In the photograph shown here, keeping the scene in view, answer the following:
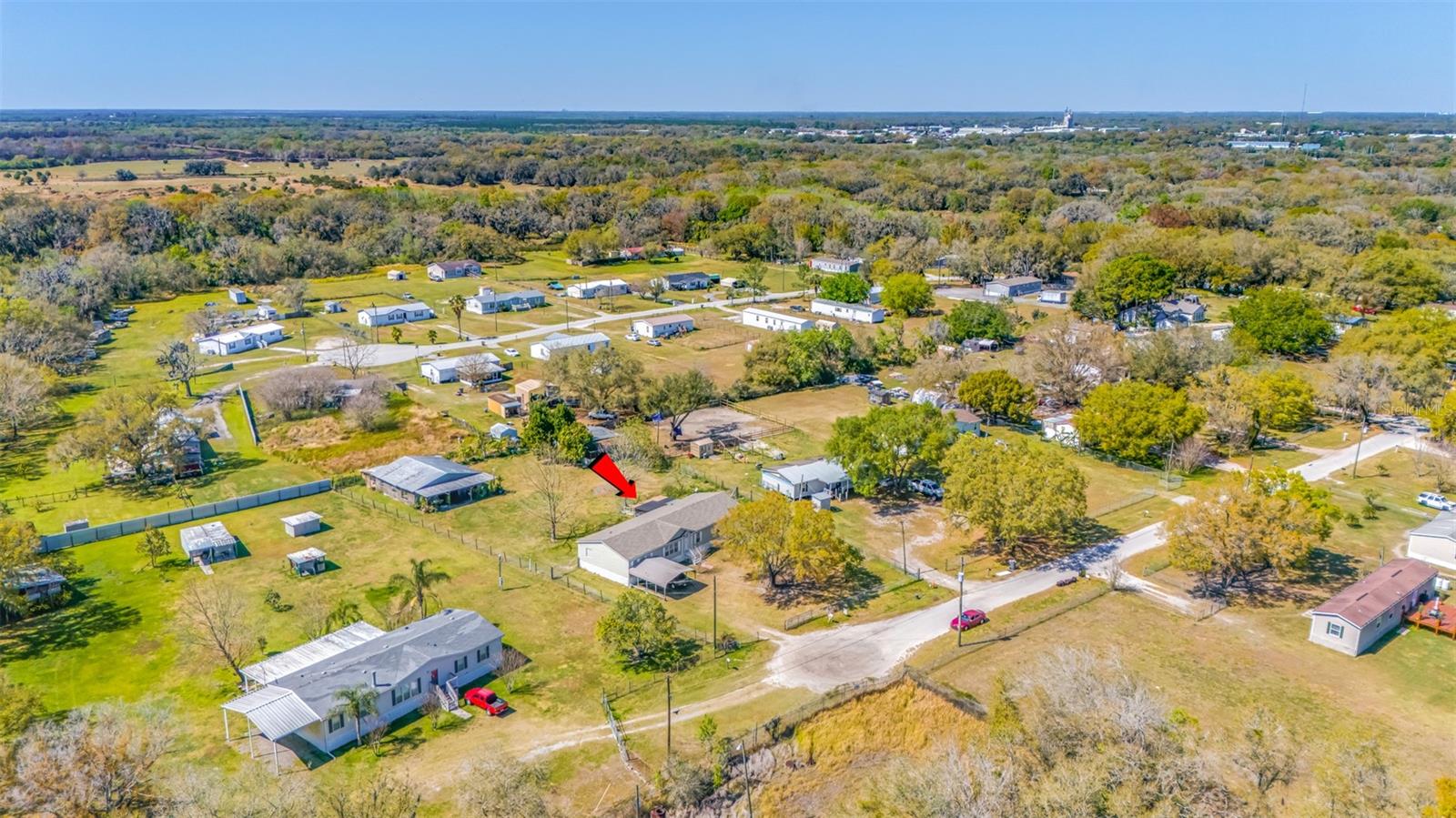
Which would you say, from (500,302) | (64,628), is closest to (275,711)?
(64,628)

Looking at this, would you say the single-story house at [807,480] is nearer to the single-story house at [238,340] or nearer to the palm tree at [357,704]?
the palm tree at [357,704]

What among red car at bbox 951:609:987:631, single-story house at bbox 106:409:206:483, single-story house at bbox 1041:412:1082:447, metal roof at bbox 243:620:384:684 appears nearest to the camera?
metal roof at bbox 243:620:384:684

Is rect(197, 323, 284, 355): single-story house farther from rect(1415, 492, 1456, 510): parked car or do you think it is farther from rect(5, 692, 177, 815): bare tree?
rect(1415, 492, 1456, 510): parked car

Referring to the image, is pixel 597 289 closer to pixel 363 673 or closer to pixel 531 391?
pixel 531 391

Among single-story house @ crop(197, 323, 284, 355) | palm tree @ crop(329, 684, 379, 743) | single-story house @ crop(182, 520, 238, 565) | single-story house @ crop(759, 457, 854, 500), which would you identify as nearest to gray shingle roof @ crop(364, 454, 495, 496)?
single-story house @ crop(182, 520, 238, 565)

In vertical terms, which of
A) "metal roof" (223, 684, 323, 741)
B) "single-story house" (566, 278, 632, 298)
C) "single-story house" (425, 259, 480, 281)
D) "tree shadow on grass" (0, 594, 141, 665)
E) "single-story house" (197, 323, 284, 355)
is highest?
"single-story house" (425, 259, 480, 281)

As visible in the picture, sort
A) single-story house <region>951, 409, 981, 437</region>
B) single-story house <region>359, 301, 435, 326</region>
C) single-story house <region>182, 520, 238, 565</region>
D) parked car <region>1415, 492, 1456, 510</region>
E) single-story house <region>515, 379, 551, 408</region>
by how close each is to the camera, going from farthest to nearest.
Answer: single-story house <region>359, 301, 435, 326</region> → single-story house <region>515, 379, 551, 408</region> → single-story house <region>951, 409, 981, 437</region> → parked car <region>1415, 492, 1456, 510</region> → single-story house <region>182, 520, 238, 565</region>

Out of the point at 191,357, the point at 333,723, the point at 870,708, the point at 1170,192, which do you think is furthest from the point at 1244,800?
the point at 1170,192

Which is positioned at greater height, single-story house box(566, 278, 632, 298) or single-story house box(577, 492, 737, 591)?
single-story house box(566, 278, 632, 298)
